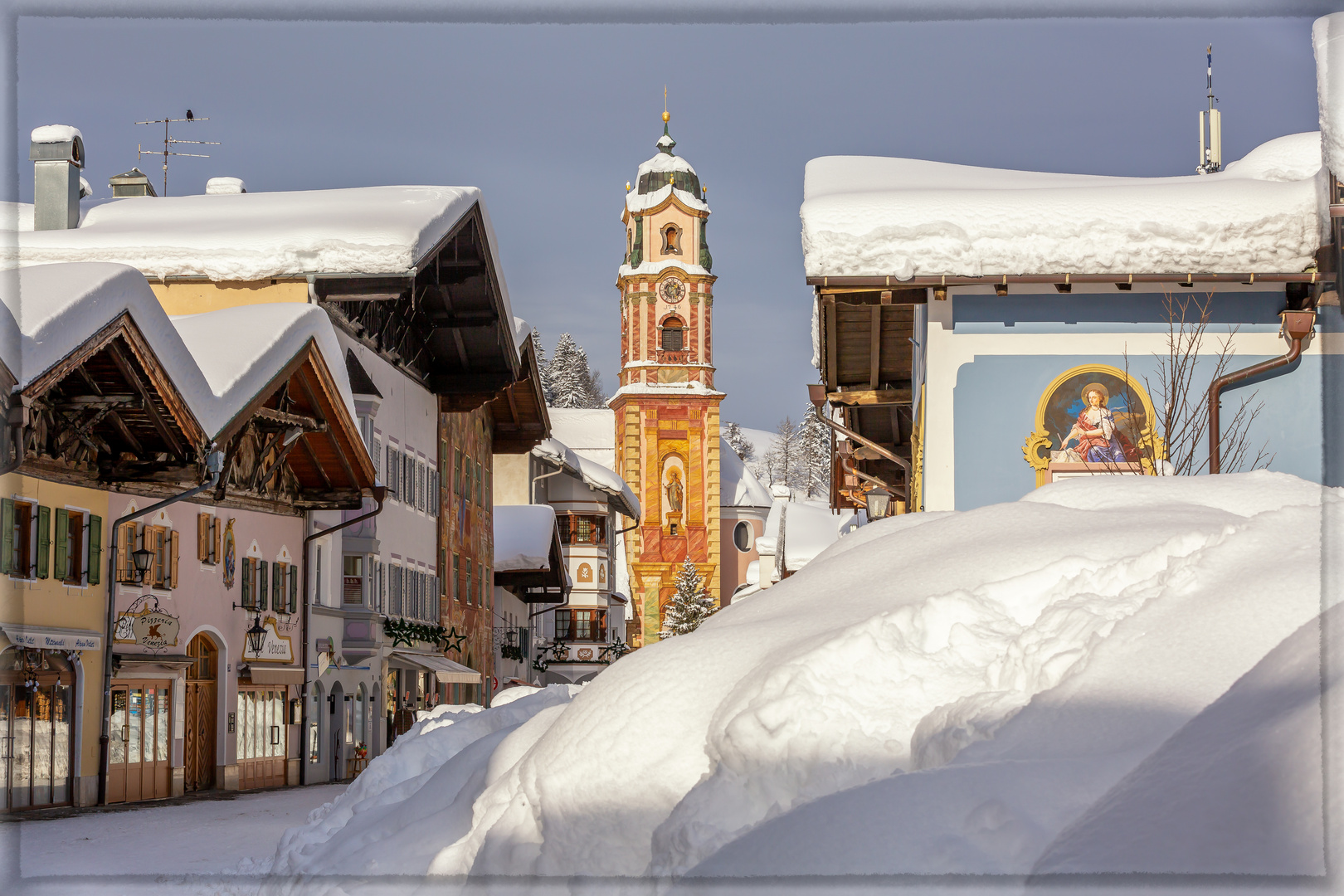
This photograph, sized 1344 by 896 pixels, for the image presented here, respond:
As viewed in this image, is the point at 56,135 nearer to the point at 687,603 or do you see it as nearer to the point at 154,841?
the point at 154,841

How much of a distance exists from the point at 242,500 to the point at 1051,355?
12983 mm

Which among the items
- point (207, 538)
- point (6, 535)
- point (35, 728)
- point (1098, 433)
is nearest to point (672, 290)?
point (207, 538)

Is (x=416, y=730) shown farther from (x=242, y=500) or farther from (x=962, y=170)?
(x=242, y=500)

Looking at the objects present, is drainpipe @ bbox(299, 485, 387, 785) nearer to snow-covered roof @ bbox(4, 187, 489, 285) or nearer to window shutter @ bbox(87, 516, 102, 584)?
snow-covered roof @ bbox(4, 187, 489, 285)

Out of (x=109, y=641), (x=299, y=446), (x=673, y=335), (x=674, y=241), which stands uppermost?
(x=674, y=241)

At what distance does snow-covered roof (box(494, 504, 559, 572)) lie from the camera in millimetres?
43562

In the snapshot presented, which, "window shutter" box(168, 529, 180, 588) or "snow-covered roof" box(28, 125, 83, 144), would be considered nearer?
"window shutter" box(168, 529, 180, 588)

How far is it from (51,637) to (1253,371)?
1354 centimetres

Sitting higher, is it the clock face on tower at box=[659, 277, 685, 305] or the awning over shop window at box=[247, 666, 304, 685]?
the clock face on tower at box=[659, 277, 685, 305]

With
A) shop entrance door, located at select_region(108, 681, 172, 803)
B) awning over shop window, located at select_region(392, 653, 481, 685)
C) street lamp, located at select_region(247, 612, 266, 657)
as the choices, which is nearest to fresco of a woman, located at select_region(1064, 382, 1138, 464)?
shop entrance door, located at select_region(108, 681, 172, 803)

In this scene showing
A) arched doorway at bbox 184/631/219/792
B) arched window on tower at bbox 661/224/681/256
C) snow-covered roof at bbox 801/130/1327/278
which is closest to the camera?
snow-covered roof at bbox 801/130/1327/278

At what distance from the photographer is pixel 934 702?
4.54 meters

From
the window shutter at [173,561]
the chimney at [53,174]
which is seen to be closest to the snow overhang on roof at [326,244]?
the chimney at [53,174]

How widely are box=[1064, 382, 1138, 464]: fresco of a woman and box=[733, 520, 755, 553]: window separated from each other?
216 feet
